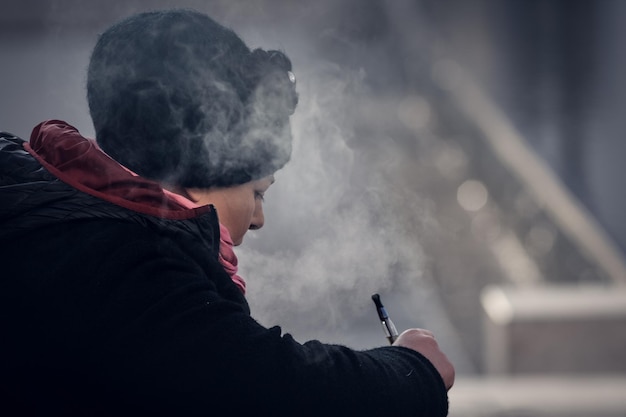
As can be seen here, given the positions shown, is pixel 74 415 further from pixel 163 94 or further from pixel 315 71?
pixel 315 71

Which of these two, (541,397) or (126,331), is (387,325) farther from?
(541,397)

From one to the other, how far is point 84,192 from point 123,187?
8 centimetres

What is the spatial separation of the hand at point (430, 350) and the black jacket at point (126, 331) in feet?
0.76

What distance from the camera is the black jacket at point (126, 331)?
1755mm

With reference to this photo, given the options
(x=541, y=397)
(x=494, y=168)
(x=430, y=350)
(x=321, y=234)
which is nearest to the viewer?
(x=430, y=350)

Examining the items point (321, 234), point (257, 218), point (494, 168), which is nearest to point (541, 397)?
point (494, 168)

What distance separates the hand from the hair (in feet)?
1.78

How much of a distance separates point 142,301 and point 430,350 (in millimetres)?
683

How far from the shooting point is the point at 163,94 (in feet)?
6.85

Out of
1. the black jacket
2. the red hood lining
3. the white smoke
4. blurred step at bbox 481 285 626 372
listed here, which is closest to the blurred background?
blurred step at bbox 481 285 626 372

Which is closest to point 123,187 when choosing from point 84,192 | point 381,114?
point 84,192

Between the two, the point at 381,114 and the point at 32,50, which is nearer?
the point at 32,50

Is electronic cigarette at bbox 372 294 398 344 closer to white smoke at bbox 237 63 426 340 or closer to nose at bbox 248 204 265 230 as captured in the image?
nose at bbox 248 204 265 230

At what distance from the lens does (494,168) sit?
34.2 feet
